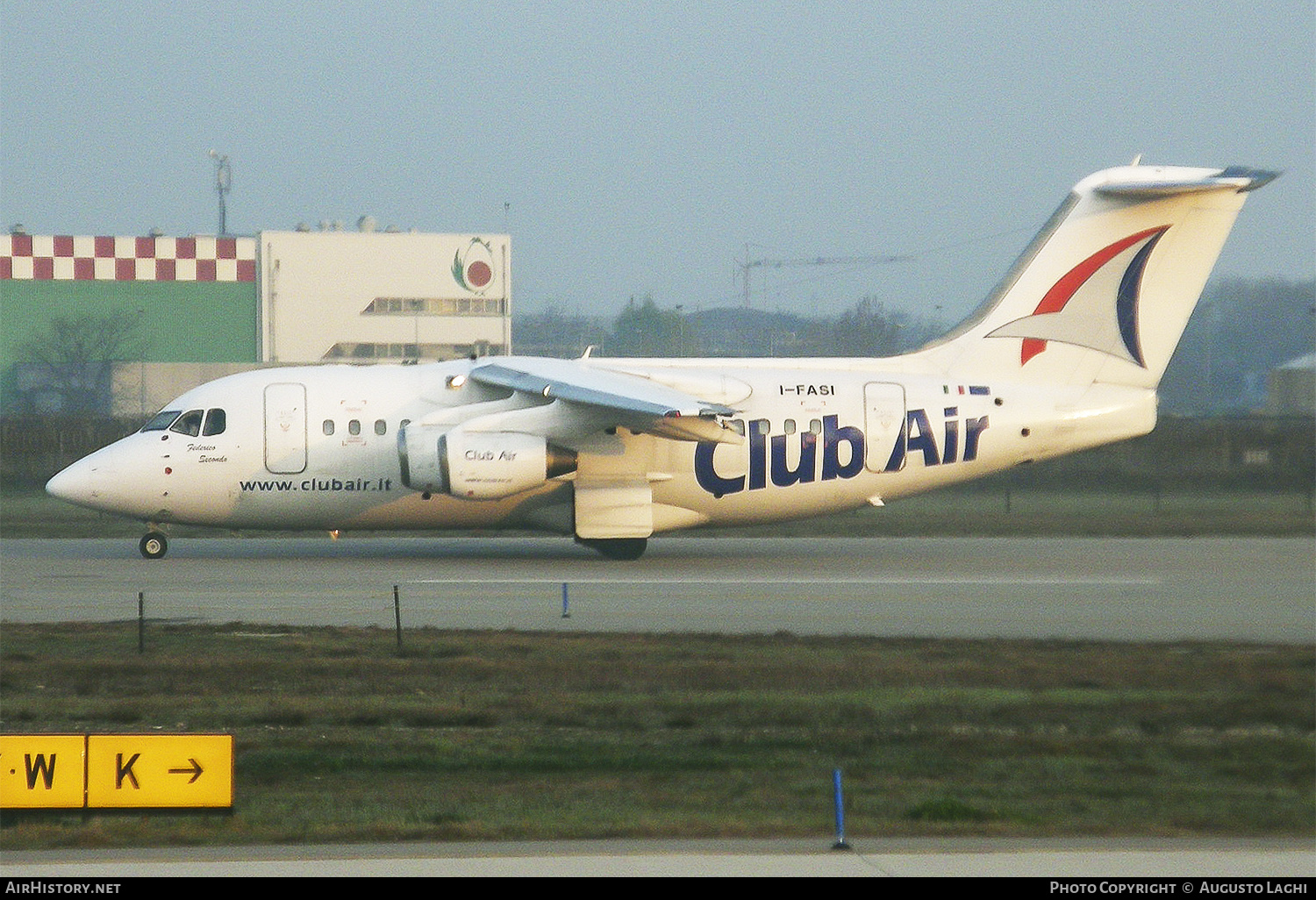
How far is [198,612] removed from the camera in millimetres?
18375

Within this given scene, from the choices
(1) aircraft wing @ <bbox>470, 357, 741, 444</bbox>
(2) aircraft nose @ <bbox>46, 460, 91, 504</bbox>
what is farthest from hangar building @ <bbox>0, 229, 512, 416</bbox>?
(1) aircraft wing @ <bbox>470, 357, 741, 444</bbox>

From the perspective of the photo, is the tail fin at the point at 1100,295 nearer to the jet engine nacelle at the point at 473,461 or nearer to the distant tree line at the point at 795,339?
the distant tree line at the point at 795,339

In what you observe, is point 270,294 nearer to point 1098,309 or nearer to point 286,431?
point 286,431

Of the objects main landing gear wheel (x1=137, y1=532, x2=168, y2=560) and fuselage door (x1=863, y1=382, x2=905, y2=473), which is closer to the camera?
fuselage door (x1=863, y1=382, x2=905, y2=473)

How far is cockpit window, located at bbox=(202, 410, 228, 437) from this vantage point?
24531 mm

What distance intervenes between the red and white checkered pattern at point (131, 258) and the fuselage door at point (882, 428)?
126 ft

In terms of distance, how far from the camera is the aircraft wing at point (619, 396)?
73.2ft

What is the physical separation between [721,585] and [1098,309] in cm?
907

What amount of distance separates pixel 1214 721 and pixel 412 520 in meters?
15.9

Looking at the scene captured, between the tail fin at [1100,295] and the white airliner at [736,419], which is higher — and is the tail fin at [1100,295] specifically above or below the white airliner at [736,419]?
above

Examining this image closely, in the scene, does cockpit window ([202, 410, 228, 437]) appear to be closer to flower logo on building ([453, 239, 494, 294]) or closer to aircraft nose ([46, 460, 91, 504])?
aircraft nose ([46, 460, 91, 504])

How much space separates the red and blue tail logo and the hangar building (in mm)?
32369

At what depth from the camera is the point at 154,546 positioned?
25109 millimetres

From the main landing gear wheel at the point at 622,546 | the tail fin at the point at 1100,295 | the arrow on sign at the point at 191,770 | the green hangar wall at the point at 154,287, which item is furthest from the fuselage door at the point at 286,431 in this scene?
the green hangar wall at the point at 154,287
